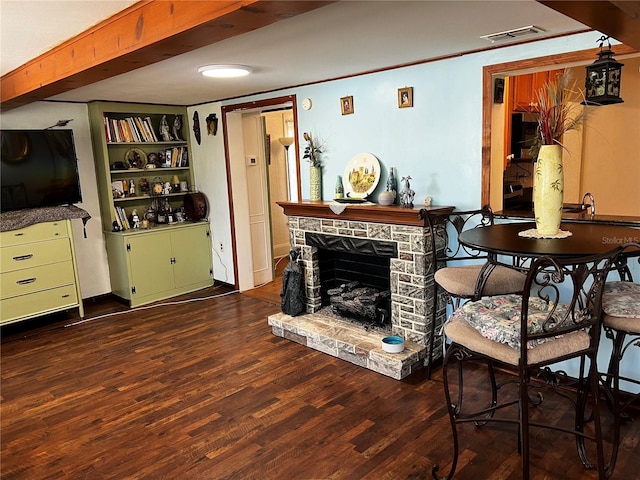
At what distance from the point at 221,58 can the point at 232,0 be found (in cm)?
146

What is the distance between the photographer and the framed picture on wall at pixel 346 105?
388 cm

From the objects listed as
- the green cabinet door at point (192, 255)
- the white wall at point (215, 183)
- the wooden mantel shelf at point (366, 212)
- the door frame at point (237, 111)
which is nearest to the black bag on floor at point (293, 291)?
the wooden mantel shelf at point (366, 212)

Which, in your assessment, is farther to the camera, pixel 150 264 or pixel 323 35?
pixel 150 264

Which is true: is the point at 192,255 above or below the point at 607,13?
below

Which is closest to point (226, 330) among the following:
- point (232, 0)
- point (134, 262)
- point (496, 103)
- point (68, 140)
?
point (134, 262)

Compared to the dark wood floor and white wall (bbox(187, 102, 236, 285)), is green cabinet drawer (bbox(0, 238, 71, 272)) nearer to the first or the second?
the dark wood floor

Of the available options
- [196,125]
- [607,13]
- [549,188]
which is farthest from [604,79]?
[196,125]

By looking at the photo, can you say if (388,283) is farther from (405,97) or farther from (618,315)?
(618,315)

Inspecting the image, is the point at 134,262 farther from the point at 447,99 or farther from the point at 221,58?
the point at 447,99

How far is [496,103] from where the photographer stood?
3.11 meters

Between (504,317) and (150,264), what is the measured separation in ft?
12.9

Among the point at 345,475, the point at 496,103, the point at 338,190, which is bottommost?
the point at 345,475

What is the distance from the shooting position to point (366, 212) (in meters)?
3.50

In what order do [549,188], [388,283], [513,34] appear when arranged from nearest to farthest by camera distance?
[549,188], [513,34], [388,283]
